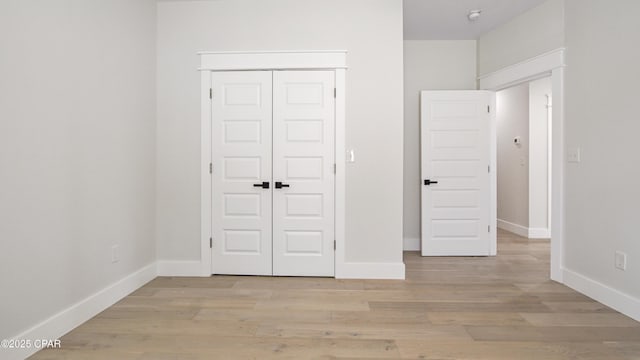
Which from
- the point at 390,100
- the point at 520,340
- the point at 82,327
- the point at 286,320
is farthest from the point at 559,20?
the point at 82,327

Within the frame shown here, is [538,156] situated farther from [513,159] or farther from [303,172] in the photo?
[303,172]

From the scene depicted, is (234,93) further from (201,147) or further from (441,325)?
(441,325)

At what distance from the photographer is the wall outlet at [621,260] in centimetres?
262

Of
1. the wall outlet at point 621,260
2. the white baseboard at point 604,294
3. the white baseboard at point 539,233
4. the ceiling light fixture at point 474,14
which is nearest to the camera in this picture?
the white baseboard at point 604,294

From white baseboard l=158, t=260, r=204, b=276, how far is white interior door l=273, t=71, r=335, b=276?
0.84 m

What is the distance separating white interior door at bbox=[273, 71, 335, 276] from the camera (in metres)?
3.43

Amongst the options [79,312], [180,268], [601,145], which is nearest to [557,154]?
[601,145]

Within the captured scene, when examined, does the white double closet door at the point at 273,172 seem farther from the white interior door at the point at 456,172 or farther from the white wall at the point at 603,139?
the white wall at the point at 603,139

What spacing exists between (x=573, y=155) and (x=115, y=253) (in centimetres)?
427

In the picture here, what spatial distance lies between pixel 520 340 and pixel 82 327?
3049 millimetres

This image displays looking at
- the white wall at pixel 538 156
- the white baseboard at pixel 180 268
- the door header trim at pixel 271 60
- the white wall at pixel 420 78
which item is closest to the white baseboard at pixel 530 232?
the white wall at pixel 538 156

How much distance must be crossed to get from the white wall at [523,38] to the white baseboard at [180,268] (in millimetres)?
4323

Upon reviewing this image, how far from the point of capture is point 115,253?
2.84 metres

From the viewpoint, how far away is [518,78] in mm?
3834
